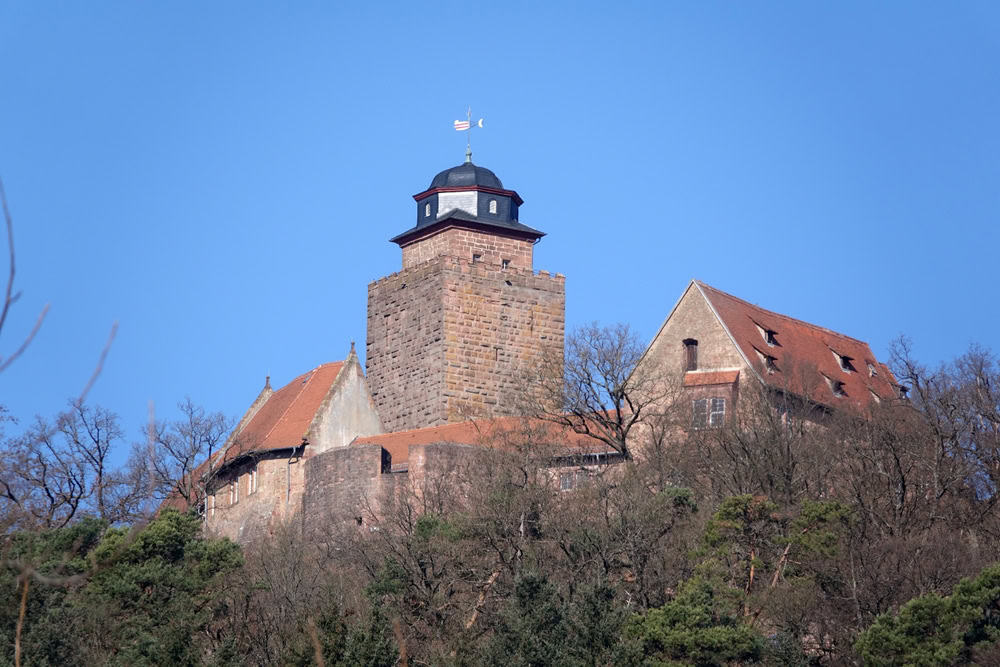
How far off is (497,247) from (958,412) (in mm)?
18674

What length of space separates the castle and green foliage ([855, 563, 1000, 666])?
14762mm

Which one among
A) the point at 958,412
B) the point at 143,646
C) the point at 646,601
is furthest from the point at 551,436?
the point at 143,646

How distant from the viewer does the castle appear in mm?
40312

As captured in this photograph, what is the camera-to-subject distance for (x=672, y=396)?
1547 inches

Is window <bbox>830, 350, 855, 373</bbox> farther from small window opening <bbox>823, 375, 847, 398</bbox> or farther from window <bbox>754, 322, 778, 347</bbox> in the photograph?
window <bbox>754, 322, 778, 347</bbox>

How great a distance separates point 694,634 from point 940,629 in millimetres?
3417

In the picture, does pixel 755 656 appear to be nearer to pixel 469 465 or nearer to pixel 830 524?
pixel 830 524

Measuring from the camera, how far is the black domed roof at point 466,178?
2014 inches

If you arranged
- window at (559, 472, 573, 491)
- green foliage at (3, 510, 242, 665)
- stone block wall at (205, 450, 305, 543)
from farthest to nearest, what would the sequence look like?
stone block wall at (205, 450, 305, 543), window at (559, 472, 573, 491), green foliage at (3, 510, 242, 665)

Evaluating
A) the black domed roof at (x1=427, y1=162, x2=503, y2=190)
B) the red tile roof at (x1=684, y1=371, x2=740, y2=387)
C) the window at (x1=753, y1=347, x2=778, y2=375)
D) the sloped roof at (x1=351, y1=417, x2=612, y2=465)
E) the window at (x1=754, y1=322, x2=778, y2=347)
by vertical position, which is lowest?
the sloped roof at (x1=351, y1=417, x2=612, y2=465)

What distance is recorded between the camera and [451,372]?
4716 cm

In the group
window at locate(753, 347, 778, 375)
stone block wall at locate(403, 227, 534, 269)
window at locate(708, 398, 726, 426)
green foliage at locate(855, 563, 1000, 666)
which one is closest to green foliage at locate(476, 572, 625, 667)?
green foliage at locate(855, 563, 1000, 666)

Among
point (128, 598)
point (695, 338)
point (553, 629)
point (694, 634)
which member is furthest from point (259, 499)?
point (694, 634)

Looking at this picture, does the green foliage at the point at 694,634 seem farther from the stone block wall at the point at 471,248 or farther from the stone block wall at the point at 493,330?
the stone block wall at the point at 471,248
